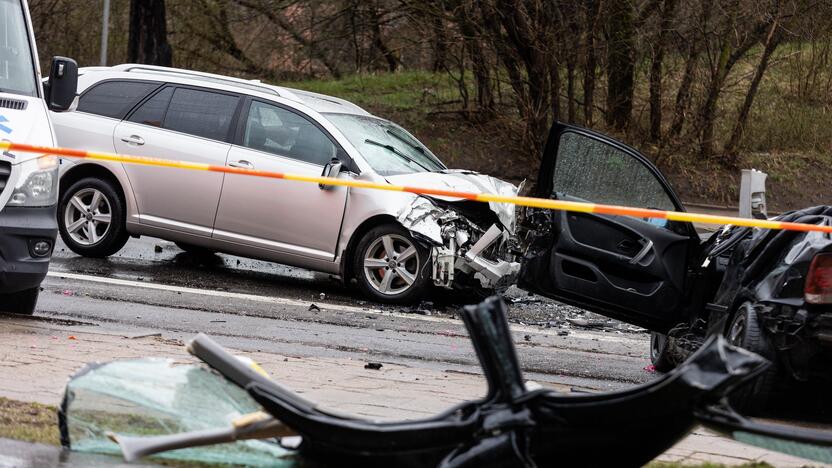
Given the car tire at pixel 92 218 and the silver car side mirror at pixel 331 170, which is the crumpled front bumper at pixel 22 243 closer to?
the silver car side mirror at pixel 331 170

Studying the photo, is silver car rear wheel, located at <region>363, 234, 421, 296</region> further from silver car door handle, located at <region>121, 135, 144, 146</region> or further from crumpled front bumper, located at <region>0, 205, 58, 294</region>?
crumpled front bumper, located at <region>0, 205, 58, 294</region>

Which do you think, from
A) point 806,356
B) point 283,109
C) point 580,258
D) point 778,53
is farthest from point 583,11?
point 806,356

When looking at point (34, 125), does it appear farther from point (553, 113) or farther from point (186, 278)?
point (553, 113)

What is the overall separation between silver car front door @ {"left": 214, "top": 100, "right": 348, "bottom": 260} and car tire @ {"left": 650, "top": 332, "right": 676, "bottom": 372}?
11.0 feet

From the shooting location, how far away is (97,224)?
11.4 meters

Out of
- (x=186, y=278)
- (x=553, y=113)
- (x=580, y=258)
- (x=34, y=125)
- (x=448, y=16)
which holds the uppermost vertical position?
(x=448, y=16)

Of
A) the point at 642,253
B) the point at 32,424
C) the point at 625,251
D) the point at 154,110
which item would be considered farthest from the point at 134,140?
the point at 32,424

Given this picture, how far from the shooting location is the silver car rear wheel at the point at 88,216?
11328mm

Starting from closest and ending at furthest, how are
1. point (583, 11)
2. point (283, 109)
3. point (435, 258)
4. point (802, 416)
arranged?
point (802, 416), point (435, 258), point (283, 109), point (583, 11)

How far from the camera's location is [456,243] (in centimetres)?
1003

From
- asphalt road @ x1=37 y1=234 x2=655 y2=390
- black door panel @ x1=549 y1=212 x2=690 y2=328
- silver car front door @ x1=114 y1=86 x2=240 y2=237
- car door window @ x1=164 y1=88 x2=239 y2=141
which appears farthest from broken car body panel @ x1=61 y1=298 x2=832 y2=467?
car door window @ x1=164 y1=88 x2=239 y2=141

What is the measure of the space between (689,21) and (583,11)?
1.76 m

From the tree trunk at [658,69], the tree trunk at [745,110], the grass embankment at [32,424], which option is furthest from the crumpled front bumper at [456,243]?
the tree trunk at [745,110]

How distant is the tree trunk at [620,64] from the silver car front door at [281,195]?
8668 mm
